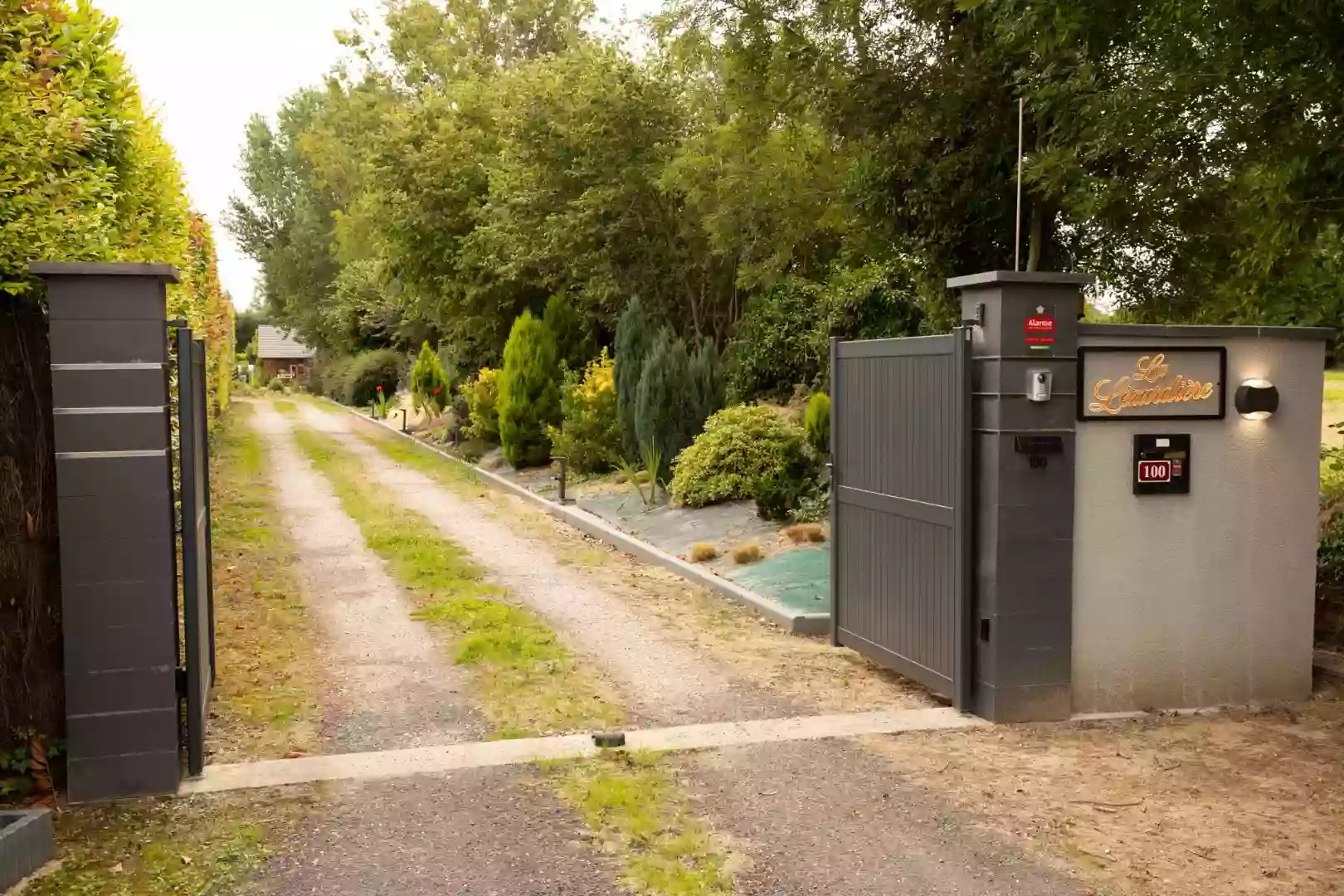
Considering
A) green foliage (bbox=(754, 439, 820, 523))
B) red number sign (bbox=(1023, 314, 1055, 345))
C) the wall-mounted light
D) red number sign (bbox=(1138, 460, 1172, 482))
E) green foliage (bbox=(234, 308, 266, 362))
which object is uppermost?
green foliage (bbox=(234, 308, 266, 362))

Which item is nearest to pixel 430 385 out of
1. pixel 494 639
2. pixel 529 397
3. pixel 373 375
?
pixel 529 397

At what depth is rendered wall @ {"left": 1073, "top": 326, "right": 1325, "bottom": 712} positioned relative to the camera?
6156 millimetres

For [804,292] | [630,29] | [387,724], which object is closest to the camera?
[387,724]

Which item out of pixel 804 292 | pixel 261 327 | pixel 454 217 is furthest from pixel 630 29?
pixel 261 327

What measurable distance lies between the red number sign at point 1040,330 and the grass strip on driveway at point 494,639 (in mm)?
2905

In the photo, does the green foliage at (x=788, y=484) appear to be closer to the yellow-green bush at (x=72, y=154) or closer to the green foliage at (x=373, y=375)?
the yellow-green bush at (x=72, y=154)

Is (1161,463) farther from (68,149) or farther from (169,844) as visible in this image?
(68,149)

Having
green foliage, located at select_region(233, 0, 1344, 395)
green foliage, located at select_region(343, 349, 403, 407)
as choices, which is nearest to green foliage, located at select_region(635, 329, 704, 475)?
green foliage, located at select_region(233, 0, 1344, 395)

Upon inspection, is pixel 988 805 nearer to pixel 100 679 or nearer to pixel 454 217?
pixel 100 679

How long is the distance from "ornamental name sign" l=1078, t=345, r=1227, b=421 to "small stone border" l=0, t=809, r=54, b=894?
5.00 meters

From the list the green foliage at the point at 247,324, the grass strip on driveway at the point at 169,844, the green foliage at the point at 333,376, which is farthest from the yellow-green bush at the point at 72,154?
the green foliage at the point at 247,324

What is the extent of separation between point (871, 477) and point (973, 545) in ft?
3.92

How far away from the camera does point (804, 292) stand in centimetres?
1739

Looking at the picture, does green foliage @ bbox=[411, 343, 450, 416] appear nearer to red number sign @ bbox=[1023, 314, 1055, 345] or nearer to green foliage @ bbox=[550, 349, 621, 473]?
green foliage @ bbox=[550, 349, 621, 473]
